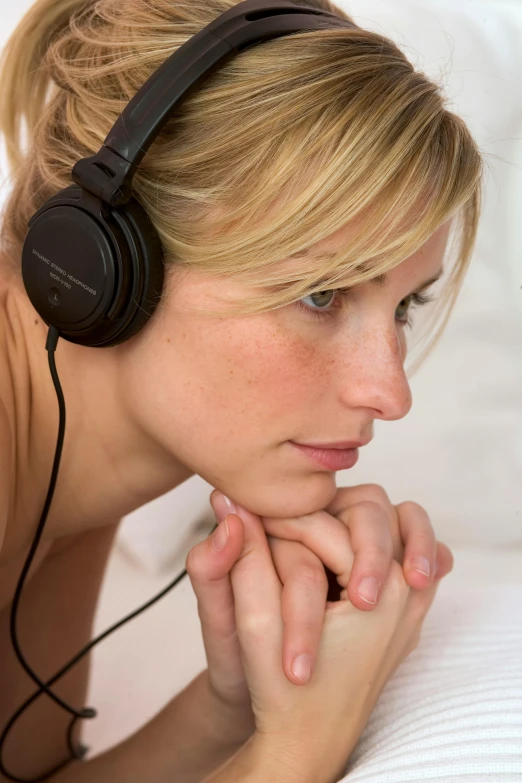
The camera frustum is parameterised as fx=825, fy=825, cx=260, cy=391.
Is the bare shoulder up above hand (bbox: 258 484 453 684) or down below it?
above

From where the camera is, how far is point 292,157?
0.82 metres

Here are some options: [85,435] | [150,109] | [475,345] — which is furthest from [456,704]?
[475,345]

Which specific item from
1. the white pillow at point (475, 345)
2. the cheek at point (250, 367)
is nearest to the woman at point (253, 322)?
the cheek at point (250, 367)

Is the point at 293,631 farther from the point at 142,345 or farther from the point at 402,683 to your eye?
the point at 142,345

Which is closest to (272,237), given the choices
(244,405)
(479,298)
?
(244,405)

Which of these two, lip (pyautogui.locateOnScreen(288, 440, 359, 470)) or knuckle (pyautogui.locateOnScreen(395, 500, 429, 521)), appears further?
A: knuckle (pyautogui.locateOnScreen(395, 500, 429, 521))

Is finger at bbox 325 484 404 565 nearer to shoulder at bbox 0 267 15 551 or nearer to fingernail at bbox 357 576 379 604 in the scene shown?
fingernail at bbox 357 576 379 604

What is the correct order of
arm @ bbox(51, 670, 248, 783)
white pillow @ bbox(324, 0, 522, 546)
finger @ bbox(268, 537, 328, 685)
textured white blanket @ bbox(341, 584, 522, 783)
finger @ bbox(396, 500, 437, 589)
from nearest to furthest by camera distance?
textured white blanket @ bbox(341, 584, 522, 783), finger @ bbox(268, 537, 328, 685), finger @ bbox(396, 500, 437, 589), arm @ bbox(51, 670, 248, 783), white pillow @ bbox(324, 0, 522, 546)

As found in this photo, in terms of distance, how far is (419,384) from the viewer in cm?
165

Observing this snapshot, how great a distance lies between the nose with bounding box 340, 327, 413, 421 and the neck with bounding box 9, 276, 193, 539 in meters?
0.26

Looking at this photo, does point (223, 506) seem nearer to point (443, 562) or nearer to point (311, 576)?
point (311, 576)

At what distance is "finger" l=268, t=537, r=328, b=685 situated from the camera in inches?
34.3

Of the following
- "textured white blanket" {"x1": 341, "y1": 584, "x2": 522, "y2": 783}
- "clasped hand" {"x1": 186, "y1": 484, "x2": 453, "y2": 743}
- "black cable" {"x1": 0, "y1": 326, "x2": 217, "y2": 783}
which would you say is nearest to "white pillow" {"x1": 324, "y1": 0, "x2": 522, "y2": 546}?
"textured white blanket" {"x1": 341, "y1": 584, "x2": 522, "y2": 783}

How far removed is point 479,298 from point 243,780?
1023 mm
